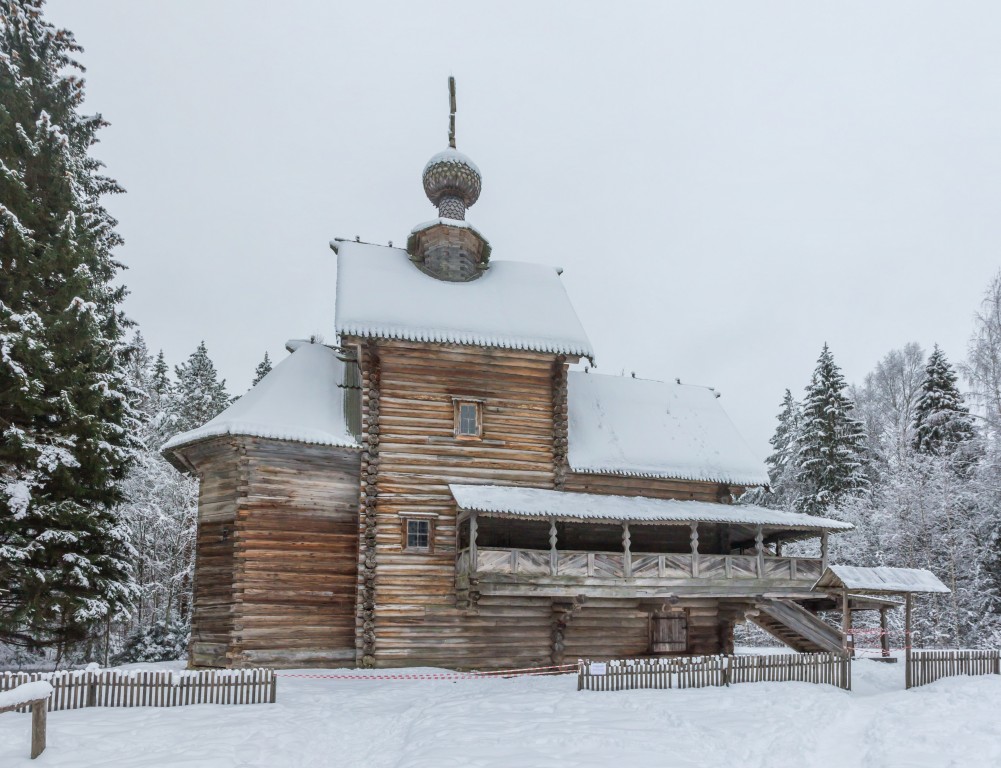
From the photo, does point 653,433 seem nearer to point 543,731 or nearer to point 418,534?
point 418,534

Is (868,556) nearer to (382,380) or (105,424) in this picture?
(382,380)

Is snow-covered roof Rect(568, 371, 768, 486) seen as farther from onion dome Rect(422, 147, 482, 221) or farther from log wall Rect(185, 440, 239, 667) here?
Result: log wall Rect(185, 440, 239, 667)

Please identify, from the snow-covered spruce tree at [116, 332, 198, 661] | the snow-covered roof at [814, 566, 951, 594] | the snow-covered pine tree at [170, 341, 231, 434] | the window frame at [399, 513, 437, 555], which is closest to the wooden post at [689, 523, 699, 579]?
the snow-covered roof at [814, 566, 951, 594]

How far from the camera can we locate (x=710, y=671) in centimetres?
1656

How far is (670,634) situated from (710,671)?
7.47 metres

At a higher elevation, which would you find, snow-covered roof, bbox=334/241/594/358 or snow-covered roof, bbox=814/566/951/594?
snow-covered roof, bbox=334/241/594/358

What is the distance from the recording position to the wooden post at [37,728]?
34.0 feet

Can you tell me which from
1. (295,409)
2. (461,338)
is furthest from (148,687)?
(461,338)

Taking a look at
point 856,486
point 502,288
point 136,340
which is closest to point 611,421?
point 502,288

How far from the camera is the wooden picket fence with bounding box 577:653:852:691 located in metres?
15.8

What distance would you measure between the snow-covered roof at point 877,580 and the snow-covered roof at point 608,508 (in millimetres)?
2390

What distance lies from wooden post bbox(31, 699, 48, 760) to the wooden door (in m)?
17.5

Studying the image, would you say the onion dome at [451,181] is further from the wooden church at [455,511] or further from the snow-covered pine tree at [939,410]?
the snow-covered pine tree at [939,410]

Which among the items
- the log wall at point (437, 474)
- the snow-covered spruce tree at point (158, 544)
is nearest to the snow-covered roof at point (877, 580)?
the log wall at point (437, 474)
